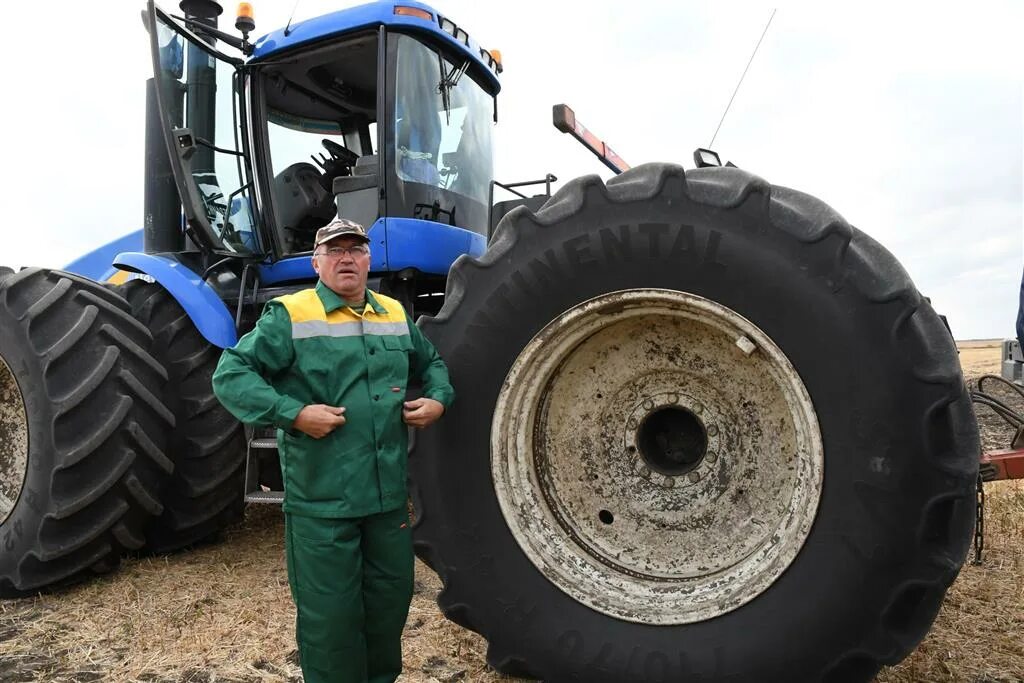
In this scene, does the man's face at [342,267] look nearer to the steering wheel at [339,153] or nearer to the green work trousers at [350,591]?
the green work trousers at [350,591]

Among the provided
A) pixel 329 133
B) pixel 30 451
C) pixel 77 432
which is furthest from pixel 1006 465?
pixel 30 451

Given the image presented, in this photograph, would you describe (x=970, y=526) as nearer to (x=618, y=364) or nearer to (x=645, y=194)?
(x=618, y=364)

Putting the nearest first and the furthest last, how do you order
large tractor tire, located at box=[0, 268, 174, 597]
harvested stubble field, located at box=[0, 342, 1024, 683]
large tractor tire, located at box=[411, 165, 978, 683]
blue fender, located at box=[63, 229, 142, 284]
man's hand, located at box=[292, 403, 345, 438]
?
large tractor tire, located at box=[411, 165, 978, 683] → man's hand, located at box=[292, 403, 345, 438] → harvested stubble field, located at box=[0, 342, 1024, 683] → large tractor tire, located at box=[0, 268, 174, 597] → blue fender, located at box=[63, 229, 142, 284]

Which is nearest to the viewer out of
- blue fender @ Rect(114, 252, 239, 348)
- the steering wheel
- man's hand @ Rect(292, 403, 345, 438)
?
man's hand @ Rect(292, 403, 345, 438)

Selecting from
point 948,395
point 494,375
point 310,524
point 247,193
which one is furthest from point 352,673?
point 247,193

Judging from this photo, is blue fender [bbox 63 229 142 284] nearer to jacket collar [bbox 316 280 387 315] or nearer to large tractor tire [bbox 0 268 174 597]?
large tractor tire [bbox 0 268 174 597]

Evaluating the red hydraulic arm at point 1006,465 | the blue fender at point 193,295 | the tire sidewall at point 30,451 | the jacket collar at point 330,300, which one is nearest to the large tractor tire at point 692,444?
the jacket collar at point 330,300

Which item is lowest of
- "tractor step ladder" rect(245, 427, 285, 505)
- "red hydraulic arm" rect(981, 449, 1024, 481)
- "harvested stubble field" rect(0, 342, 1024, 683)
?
"harvested stubble field" rect(0, 342, 1024, 683)

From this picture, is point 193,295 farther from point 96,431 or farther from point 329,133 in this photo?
point 329,133

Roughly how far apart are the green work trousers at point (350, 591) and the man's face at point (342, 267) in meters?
0.72

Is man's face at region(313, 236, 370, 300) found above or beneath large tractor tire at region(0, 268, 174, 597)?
above

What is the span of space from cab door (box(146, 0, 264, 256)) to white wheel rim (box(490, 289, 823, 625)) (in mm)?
2289

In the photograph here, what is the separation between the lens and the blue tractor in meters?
1.92

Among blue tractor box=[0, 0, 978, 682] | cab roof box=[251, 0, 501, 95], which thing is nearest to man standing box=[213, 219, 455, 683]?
blue tractor box=[0, 0, 978, 682]
